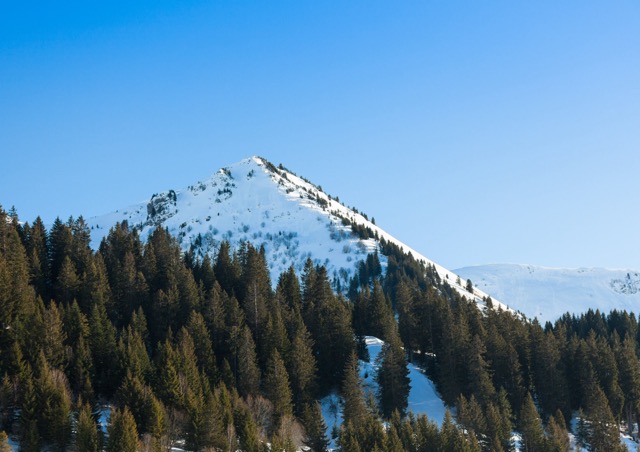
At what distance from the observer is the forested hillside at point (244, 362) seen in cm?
6944

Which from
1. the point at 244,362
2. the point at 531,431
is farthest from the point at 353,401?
the point at 531,431

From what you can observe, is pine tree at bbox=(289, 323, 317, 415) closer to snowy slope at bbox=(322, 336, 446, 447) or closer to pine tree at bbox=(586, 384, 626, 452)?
snowy slope at bbox=(322, 336, 446, 447)

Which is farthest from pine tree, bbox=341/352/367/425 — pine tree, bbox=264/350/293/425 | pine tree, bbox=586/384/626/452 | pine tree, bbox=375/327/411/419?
pine tree, bbox=586/384/626/452

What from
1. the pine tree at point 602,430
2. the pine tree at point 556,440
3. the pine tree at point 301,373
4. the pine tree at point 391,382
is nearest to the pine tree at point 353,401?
the pine tree at point 301,373

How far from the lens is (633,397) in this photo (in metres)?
107

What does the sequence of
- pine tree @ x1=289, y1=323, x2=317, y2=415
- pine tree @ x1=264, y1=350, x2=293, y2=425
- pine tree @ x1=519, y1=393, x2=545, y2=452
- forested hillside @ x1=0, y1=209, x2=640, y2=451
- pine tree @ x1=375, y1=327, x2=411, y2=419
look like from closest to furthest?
1. forested hillside @ x1=0, y1=209, x2=640, y2=451
2. pine tree @ x1=519, y1=393, x2=545, y2=452
3. pine tree @ x1=264, y1=350, x2=293, y2=425
4. pine tree @ x1=289, y1=323, x2=317, y2=415
5. pine tree @ x1=375, y1=327, x2=411, y2=419

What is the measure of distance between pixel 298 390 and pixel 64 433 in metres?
35.1

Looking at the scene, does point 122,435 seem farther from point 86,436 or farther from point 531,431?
point 531,431

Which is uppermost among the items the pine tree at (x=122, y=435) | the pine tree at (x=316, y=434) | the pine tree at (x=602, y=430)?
the pine tree at (x=122, y=435)

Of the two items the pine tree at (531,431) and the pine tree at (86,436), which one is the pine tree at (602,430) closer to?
the pine tree at (531,431)

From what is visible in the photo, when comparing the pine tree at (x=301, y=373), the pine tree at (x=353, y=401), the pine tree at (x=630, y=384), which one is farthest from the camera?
the pine tree at (x=630, y=384)

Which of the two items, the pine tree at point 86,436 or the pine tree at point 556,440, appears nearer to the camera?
the pine tree at point 86,436

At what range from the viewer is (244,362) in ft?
293

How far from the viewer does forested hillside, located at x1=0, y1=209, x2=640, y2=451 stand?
2734 inches
